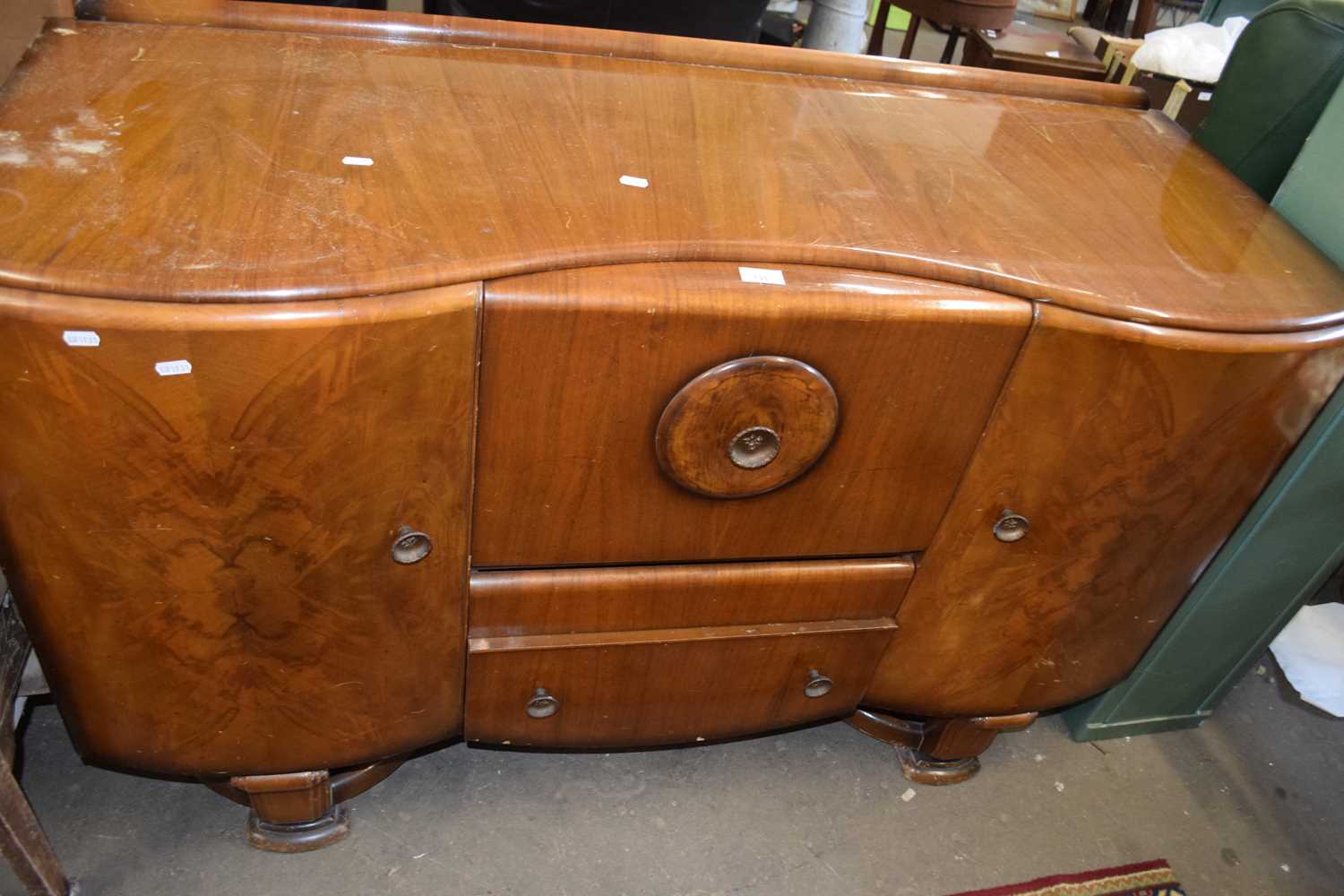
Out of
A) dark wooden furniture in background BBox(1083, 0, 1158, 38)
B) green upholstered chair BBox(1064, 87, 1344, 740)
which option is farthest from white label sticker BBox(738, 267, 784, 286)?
dark wooden furniture in background BBox(1083, 0, 1158, 38)

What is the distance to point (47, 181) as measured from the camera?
0.83 metres

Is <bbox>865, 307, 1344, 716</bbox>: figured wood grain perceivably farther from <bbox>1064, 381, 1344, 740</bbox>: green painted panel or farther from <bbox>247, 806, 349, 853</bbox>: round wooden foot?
<bbox>247, 806, 349, 853</bbox>: round wooden foot

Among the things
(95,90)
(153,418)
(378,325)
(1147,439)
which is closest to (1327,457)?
(1147,439)

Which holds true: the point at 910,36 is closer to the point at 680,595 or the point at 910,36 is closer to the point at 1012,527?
the point at 1012,527

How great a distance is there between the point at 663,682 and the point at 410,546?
357 millimetres

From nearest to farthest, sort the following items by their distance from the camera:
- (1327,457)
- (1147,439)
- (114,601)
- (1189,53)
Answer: (114,601) → (1147,439) → (1327,457) → (1189,53)

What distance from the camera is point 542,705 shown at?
3.79 ft

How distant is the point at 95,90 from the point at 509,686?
0.70 metres

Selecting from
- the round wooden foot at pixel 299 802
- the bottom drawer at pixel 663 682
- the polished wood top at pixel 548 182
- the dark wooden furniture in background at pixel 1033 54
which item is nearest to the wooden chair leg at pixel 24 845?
the round wooden foot at pixel 299 802

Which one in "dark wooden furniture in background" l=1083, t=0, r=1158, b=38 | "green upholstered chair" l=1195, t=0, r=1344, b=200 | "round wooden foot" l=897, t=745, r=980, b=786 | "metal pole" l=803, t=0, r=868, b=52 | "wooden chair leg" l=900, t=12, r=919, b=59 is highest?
"green upholstered chair" l=1195, t=0, r=1344, b=200

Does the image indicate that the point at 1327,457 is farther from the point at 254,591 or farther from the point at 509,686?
the point at 254,591

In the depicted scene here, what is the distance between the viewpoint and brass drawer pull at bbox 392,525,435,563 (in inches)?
37.5

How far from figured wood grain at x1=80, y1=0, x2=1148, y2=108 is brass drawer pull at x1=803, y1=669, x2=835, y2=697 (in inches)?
28.0

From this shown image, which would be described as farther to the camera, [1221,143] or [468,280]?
[1221,143]
